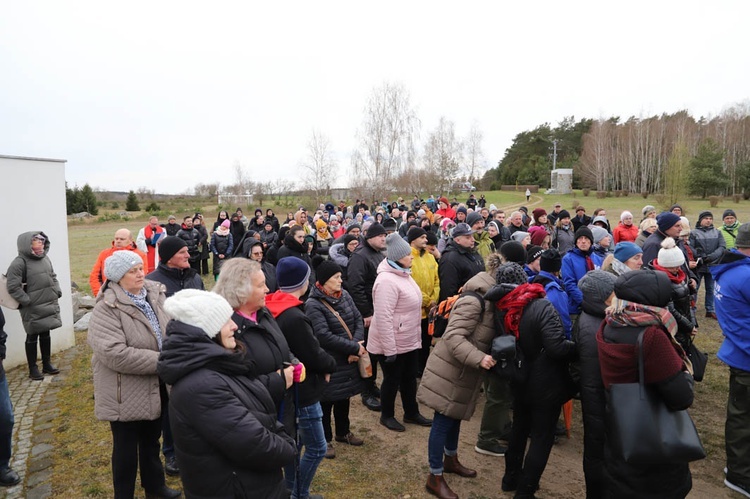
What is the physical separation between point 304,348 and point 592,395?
1.99 m

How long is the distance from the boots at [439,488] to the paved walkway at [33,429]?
3088 mm

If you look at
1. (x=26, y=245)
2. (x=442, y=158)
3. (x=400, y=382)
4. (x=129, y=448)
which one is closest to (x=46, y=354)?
(x=26, y=245)

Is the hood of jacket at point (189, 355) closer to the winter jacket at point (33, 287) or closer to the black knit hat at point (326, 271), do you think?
the black knit hat at point (326, 271)

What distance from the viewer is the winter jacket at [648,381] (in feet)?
8.32

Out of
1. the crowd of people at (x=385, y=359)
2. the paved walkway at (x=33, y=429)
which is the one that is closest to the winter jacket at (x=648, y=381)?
the crowd of people at (x=385, y=359)

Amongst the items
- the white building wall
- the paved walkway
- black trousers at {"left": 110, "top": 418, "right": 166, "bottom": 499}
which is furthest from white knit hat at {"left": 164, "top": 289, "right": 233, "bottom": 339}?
the white building wall

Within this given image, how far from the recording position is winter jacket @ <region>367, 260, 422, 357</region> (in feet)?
14.9

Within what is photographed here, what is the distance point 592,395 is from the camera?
3.14 m

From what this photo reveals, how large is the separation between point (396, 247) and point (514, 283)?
138 centimetres

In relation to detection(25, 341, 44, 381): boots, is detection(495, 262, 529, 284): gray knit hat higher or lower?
higher

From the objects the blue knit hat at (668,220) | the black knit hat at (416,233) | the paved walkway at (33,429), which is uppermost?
the blue knit hat at (668,220)

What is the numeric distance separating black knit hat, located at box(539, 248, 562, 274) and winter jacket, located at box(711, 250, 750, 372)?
1415 mm

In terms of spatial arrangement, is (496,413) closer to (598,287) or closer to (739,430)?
(598,287)

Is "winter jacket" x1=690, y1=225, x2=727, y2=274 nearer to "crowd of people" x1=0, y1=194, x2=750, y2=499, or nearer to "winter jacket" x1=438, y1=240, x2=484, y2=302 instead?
"crowd of people" x1=0, y1=194, x2=750, y2=499
